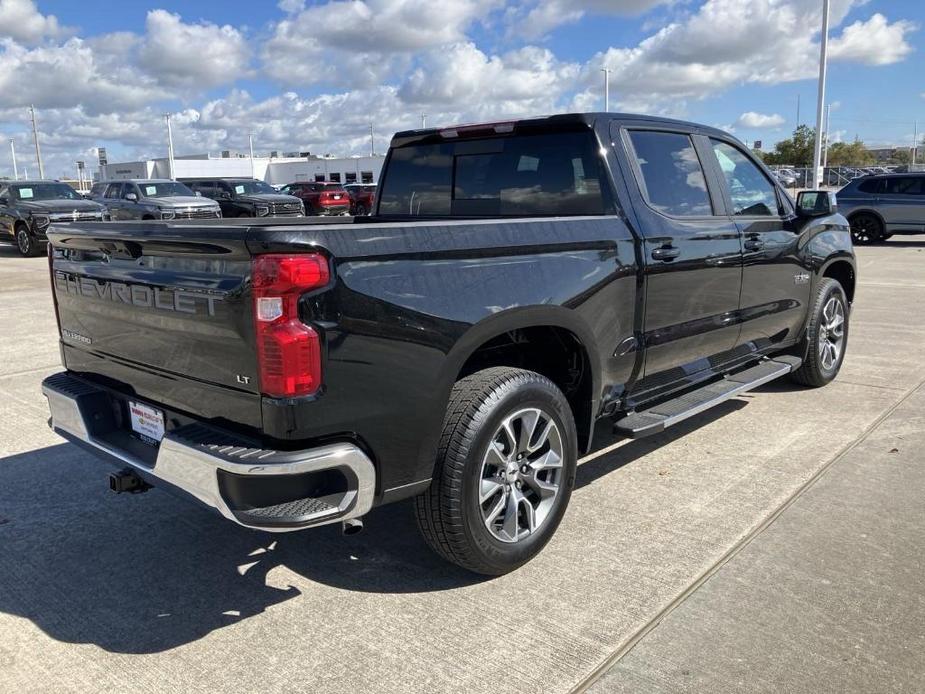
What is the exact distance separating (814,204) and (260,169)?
99046mm

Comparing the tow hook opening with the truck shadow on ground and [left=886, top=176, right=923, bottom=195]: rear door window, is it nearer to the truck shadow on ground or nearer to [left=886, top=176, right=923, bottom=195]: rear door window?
the truck shadow on ground

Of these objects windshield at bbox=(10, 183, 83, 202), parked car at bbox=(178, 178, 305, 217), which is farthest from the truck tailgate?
parked car at bbox=(178, 178, 305, 217)

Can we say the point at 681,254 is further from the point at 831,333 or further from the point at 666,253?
the point at 831,333

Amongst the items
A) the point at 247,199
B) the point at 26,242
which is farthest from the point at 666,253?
the point at 247,199

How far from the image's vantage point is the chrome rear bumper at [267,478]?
2.60 m

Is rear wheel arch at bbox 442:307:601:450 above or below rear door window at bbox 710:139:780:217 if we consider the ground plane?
below

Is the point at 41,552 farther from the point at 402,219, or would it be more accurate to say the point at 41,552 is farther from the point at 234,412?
the point at 402,219

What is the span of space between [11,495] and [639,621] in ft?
11.0

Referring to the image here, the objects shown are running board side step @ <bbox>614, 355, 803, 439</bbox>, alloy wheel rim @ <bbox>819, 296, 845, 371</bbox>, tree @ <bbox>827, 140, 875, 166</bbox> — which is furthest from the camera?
tree @ <bbox>827, 140, 875, 166</bbox>

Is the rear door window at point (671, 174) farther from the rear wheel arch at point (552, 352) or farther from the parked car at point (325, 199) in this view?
the parked car at point (325, 199)

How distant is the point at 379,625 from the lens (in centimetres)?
301

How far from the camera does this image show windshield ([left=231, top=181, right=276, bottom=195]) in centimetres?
2537

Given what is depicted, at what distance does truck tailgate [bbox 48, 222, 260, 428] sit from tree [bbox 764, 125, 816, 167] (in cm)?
6798

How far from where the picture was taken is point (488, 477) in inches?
128
